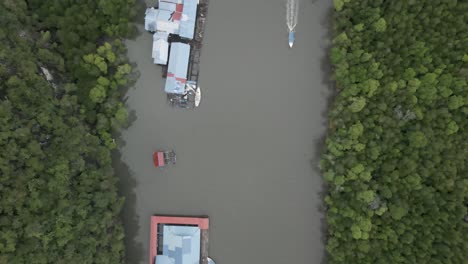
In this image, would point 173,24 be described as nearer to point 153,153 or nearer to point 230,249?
point 153,153

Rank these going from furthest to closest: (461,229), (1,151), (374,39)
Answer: (374,39), (461,229), (1,151)

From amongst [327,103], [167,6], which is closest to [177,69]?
[167,6]

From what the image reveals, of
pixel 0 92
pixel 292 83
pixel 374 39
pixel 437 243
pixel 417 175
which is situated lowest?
pixel 437 243

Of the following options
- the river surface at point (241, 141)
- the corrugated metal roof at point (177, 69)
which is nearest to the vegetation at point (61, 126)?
the river surface at point (241, 141)

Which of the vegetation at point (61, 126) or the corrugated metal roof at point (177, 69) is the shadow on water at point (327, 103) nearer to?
the corrugated metal roof at point (177, 69)

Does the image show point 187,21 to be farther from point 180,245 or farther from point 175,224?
point 180,245

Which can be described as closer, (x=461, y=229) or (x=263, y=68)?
(x=461, y=229)

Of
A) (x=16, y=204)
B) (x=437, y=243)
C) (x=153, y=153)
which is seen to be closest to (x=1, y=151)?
(x=16, y=204)
